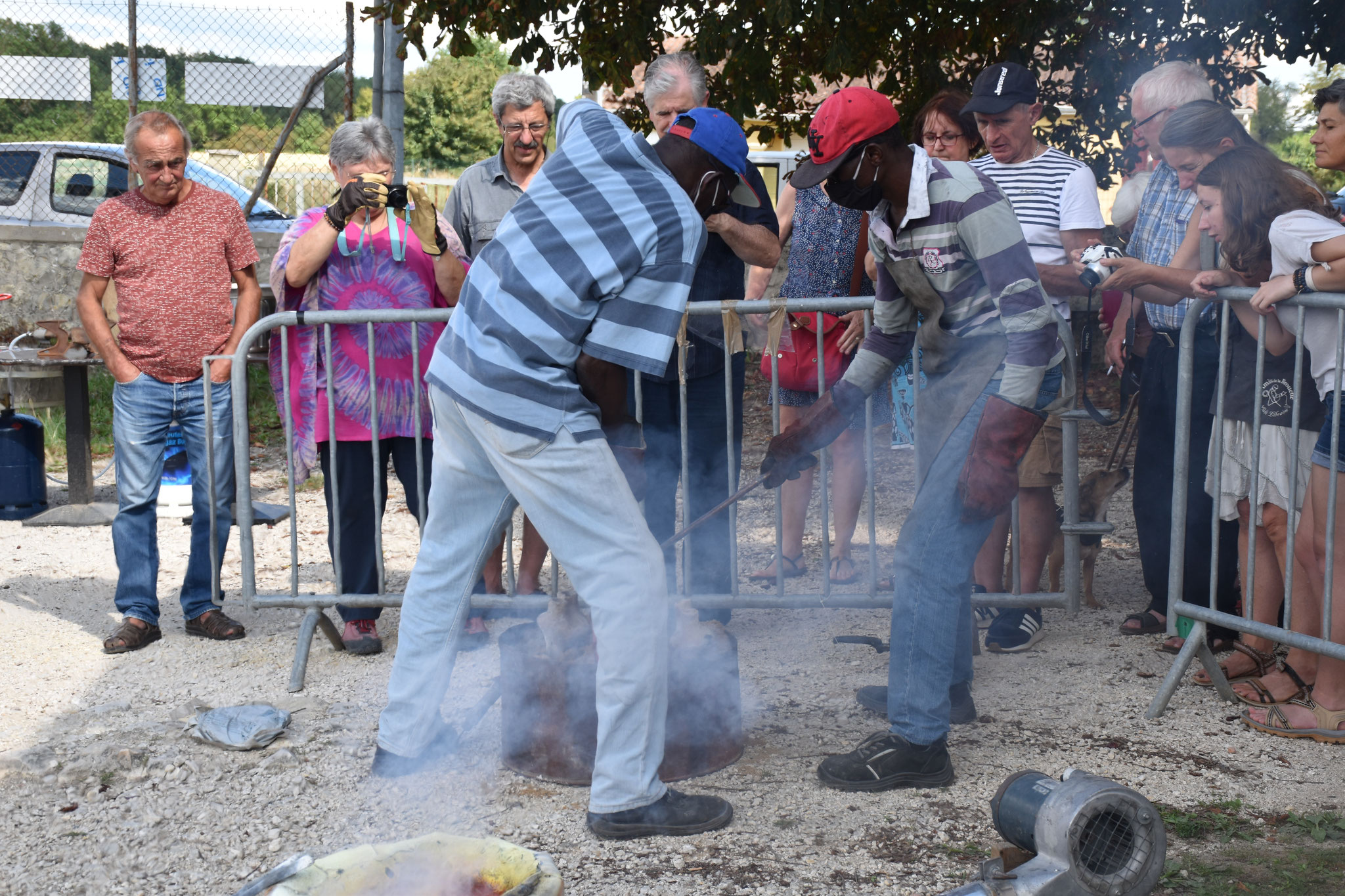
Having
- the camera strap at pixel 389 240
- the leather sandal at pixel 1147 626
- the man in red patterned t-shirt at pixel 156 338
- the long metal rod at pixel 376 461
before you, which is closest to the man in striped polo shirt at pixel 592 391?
the long metal rod at pixel 376 461

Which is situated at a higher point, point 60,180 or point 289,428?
point 60,180

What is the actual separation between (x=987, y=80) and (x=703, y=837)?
9.80 feet

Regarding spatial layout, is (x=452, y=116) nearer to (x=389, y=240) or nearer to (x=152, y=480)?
(x=152, y=480)

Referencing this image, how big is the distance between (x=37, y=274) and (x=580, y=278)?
867 cm

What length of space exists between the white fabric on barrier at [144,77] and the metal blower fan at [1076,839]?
8.35 m

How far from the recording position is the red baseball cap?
2.96 metres

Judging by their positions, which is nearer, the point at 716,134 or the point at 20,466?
the point at 716,134

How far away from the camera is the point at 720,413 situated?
14.8 feet

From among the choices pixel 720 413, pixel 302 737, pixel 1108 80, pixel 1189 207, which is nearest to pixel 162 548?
pixel 302 737

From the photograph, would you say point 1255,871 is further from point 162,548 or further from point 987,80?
point 162,548

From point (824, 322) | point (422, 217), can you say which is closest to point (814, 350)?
point (824, 322)

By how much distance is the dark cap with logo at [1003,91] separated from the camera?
437 cm

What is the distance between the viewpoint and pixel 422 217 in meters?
4.31

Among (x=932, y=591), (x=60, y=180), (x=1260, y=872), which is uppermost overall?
(x=60, y=180)
